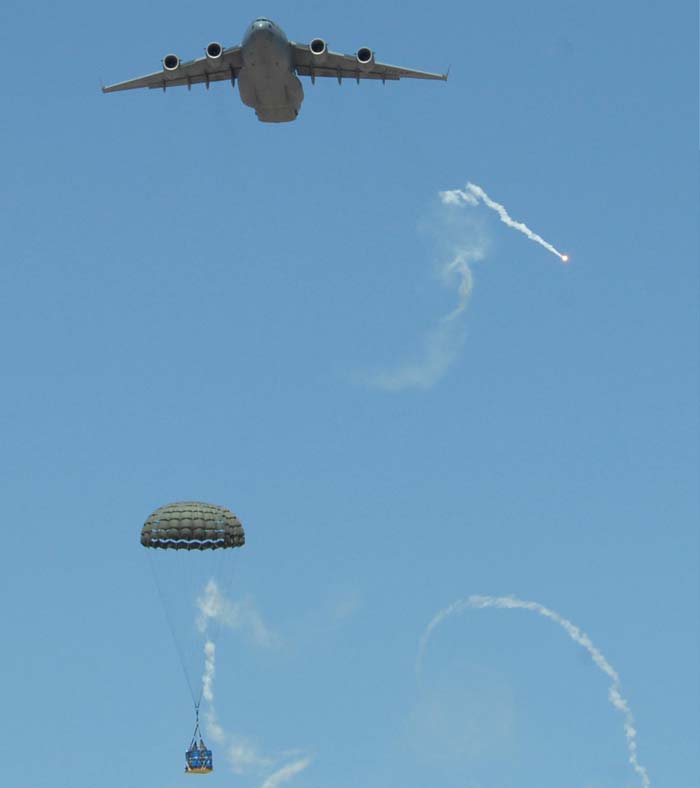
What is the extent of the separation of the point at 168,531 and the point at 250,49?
2708 cm

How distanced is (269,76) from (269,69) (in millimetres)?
581

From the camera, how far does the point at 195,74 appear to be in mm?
99938

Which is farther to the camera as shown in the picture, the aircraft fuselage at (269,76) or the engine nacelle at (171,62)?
the engine nacelle at (171,62)

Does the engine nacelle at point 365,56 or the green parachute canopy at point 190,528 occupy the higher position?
the engine nacelle at point 365,56

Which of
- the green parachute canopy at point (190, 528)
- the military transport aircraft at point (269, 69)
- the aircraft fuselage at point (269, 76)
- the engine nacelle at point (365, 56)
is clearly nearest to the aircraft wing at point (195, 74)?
the military transport aircraft at point (269, 69)

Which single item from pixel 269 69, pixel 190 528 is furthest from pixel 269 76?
pixel 190 528

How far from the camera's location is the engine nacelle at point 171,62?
325ft

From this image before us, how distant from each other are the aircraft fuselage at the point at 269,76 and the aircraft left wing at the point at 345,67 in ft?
3.70

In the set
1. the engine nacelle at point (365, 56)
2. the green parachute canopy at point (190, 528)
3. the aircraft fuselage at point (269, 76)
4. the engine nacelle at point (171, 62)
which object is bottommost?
the green parachute canopy at point (190, 528)

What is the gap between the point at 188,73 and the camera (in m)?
99.9

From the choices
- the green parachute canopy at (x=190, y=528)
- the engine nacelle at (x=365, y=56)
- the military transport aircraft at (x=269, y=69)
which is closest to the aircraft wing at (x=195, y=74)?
the military transport aircraft at (x=269, y=69)

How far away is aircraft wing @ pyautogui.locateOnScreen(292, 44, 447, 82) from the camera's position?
9719 cm

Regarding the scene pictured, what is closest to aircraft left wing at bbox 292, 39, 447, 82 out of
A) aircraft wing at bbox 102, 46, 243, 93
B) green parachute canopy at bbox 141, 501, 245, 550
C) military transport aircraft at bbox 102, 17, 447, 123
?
military transport aircraft at bbox 102, 17, 447, 123

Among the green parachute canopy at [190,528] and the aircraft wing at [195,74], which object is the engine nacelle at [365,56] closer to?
the aircraft wing at [195,74]
